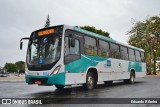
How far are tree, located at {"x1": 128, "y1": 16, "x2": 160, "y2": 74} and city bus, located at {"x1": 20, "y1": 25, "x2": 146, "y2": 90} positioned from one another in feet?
114

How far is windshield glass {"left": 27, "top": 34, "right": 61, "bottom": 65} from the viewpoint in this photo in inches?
475

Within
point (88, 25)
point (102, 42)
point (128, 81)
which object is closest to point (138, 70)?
point (128, 81)

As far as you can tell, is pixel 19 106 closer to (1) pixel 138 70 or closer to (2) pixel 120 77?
(2) pixel 120 77

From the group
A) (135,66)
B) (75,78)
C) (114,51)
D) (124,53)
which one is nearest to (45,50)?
(75,78)

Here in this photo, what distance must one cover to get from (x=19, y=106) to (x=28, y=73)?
4125 mm

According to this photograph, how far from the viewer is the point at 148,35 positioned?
4941 cm

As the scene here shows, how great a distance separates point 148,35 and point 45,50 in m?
40.1

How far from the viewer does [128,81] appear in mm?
21219

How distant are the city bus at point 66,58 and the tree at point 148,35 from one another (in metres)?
34.6

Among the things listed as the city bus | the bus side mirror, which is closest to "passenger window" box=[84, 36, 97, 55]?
the city bus

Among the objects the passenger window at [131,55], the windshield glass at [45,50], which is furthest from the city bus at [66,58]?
the passenger window at [131,55]

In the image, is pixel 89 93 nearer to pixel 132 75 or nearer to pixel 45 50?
pixel 45 50

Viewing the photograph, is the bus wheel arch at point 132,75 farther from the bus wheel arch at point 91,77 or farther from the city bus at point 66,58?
the bus wheel arch at point 91,77

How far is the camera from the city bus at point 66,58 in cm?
1194
